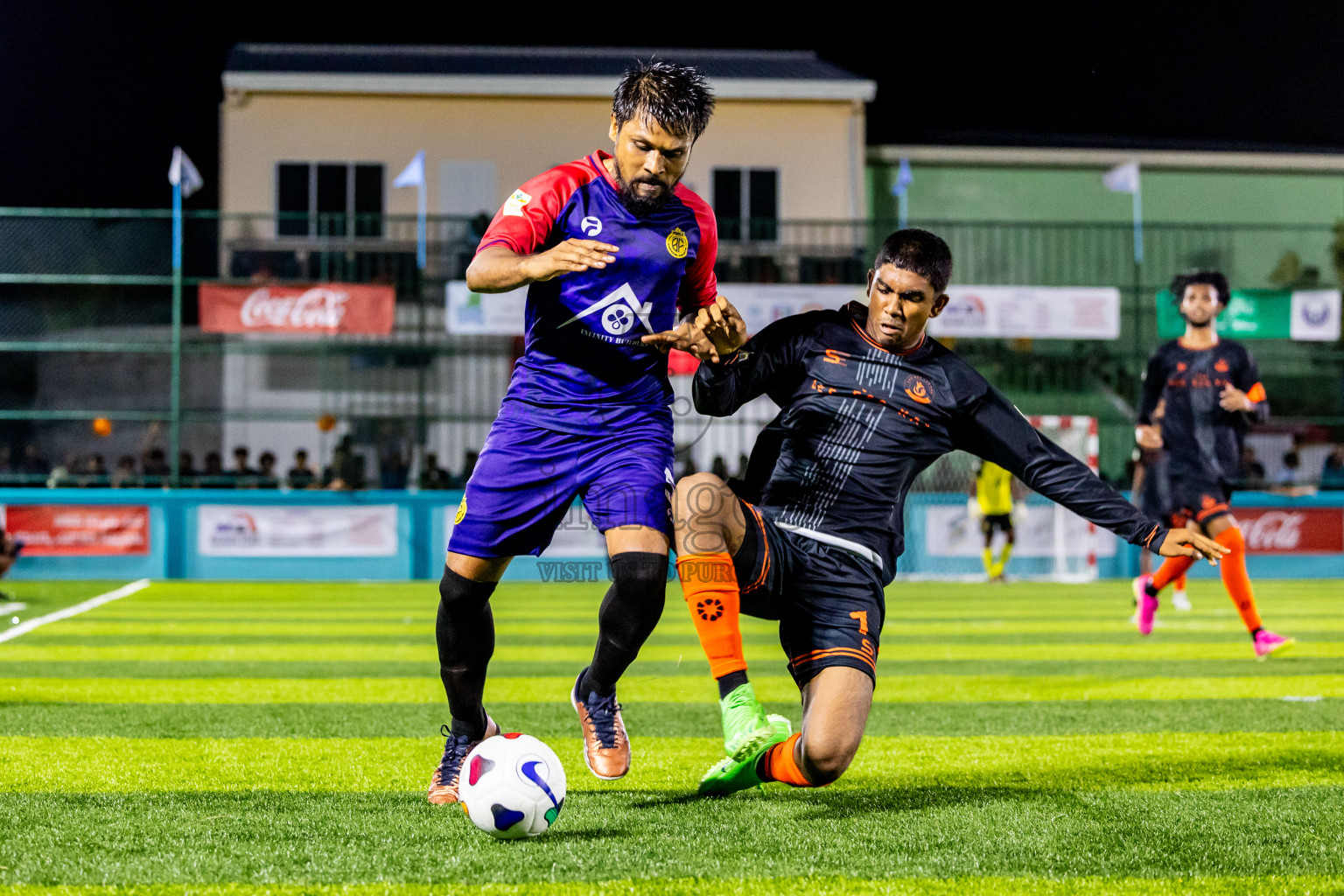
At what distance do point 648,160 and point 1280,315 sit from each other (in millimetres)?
17129

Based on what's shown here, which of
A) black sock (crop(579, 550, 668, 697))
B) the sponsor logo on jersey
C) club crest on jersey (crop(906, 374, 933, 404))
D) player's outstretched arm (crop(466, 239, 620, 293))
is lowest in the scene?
black sock (crop(579, 550, 668, 697))

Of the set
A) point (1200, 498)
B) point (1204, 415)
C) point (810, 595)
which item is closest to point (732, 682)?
point (810, 595)

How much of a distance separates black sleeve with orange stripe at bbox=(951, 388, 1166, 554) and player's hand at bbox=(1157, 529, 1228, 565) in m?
0.04

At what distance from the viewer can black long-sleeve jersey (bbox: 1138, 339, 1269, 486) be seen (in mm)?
8617

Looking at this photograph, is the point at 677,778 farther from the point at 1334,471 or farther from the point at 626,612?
the point at 1334,471

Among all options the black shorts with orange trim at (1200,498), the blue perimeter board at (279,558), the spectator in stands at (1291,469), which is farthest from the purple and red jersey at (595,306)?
the spectator in stands at (1291,469)

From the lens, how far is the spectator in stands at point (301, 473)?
1784cm

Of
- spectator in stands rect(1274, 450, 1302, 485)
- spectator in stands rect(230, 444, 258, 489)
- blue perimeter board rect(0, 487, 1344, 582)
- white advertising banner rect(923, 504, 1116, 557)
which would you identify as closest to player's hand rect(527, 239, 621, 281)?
blue perimeter board rect(0, 487, 1344, 582)

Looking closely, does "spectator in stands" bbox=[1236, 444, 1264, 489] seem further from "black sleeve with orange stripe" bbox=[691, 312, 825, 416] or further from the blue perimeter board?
"black sleeve with orange stripe" bbox=[691, 312, 825, 416]

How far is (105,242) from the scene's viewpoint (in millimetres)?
18609

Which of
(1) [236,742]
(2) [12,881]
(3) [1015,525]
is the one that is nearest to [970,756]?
(1) [236,742]

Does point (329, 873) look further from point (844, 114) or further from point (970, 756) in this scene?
point (844, 114)

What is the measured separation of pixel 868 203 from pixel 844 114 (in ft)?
6.34

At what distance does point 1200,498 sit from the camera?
857 centimetres
